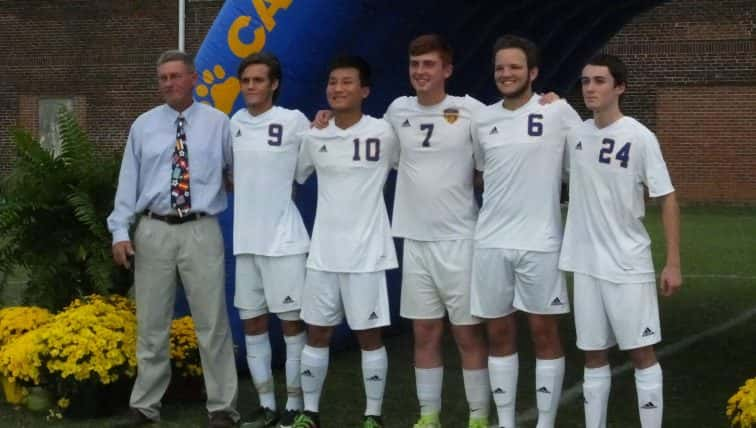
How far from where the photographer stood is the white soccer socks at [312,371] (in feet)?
16.0

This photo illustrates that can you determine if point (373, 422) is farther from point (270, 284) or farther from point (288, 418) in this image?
point (270, 284)

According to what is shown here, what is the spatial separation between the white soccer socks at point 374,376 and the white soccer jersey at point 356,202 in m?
0.39

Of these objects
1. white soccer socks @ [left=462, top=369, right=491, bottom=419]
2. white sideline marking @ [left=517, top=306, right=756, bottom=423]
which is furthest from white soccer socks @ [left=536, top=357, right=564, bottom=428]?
white sideline marking @ [left=517, top=306, right=756, bottom=423]

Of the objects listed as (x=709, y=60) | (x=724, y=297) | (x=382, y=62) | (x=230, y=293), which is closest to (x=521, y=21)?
(x=382, y=62)

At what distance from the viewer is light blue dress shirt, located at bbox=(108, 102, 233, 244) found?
505cm

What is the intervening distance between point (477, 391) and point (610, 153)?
1.17 meters

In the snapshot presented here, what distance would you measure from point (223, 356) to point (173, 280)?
0.43 metres

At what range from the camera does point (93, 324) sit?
5.40 metres

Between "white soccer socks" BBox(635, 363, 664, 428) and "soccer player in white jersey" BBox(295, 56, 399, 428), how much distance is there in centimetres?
111

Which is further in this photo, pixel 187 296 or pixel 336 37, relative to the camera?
pixel 336 37

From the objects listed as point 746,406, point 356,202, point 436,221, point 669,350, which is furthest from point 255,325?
point 669,350

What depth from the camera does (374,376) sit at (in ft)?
15.7

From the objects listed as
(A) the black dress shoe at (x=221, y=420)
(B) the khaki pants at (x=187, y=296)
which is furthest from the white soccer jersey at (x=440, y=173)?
(A) the black dress shoe at (x=221, y=420)

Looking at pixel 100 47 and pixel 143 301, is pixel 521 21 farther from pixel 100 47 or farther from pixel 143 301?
pixel 100 47
